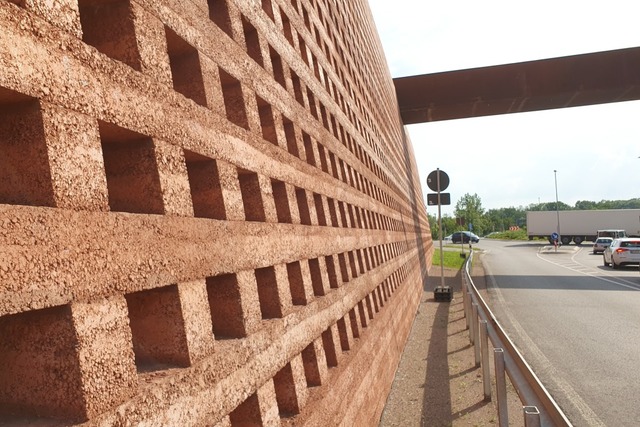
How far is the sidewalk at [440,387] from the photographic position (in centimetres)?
507

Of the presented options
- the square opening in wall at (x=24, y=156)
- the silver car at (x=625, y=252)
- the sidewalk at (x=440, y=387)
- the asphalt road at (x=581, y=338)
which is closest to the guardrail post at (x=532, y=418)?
the square opening in wall at (x=24, y=156)

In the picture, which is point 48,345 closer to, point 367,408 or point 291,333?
point 291,333

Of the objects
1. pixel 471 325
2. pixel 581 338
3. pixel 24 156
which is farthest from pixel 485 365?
pixel 24 156

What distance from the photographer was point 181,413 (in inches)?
65.6

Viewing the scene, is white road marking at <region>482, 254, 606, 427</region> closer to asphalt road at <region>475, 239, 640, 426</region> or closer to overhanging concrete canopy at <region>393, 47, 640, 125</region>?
asphalt road at <region>475, 239, 640, 426</region>

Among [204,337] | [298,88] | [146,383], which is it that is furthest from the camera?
[298,88]

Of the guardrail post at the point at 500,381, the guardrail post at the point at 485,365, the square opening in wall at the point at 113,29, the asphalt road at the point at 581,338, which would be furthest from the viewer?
the asphalt road at the point at 581,338

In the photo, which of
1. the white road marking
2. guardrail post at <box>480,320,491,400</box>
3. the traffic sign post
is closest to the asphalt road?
the white road marking

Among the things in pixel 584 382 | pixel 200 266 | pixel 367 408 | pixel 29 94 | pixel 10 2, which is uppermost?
pixel 10 2

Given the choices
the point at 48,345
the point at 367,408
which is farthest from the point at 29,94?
the point at 367,408

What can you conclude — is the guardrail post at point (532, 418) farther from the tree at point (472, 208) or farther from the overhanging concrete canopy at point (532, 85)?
the tree at point (472, 208)

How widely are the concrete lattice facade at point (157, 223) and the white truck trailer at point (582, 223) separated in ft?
180

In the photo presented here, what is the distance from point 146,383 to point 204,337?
1.14 feet

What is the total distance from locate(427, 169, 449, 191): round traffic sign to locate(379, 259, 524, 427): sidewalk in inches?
246
